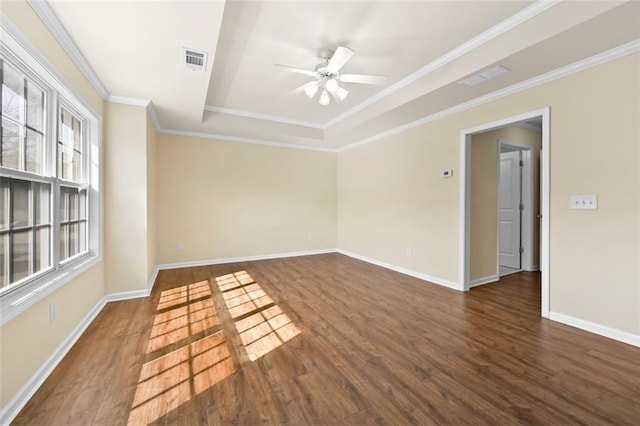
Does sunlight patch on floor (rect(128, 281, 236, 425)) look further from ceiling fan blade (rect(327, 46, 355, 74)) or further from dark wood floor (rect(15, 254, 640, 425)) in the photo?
ceiling fan blade (rect(327, 46, 355, 74))

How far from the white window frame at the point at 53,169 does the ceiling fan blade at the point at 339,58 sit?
216 cm

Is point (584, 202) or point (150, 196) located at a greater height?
point (150, 196)

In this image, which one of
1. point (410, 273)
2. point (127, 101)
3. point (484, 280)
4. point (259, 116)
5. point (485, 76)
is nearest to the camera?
point (485, 76)

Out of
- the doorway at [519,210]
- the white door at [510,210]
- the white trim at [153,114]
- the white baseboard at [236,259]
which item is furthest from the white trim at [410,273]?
the white trim at [153,114]

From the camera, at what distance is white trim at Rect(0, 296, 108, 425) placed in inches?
58.2

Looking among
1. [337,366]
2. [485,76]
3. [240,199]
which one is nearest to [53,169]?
[337,366]

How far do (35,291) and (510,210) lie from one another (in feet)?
20.9

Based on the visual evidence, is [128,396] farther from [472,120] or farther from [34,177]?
[472,120]

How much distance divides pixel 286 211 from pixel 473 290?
3874 millimetres

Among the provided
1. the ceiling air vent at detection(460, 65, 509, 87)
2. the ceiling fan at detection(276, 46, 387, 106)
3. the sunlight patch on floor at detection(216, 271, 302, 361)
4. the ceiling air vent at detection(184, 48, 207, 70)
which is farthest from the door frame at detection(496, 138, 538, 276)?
the ceiling air vent at detection(184, 48, 207, 70)

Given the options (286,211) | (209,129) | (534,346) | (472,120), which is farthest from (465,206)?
(209,129)

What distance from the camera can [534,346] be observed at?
89.4 inches

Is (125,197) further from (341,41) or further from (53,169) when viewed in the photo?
(341,41)

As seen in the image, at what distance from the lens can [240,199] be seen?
550cm
